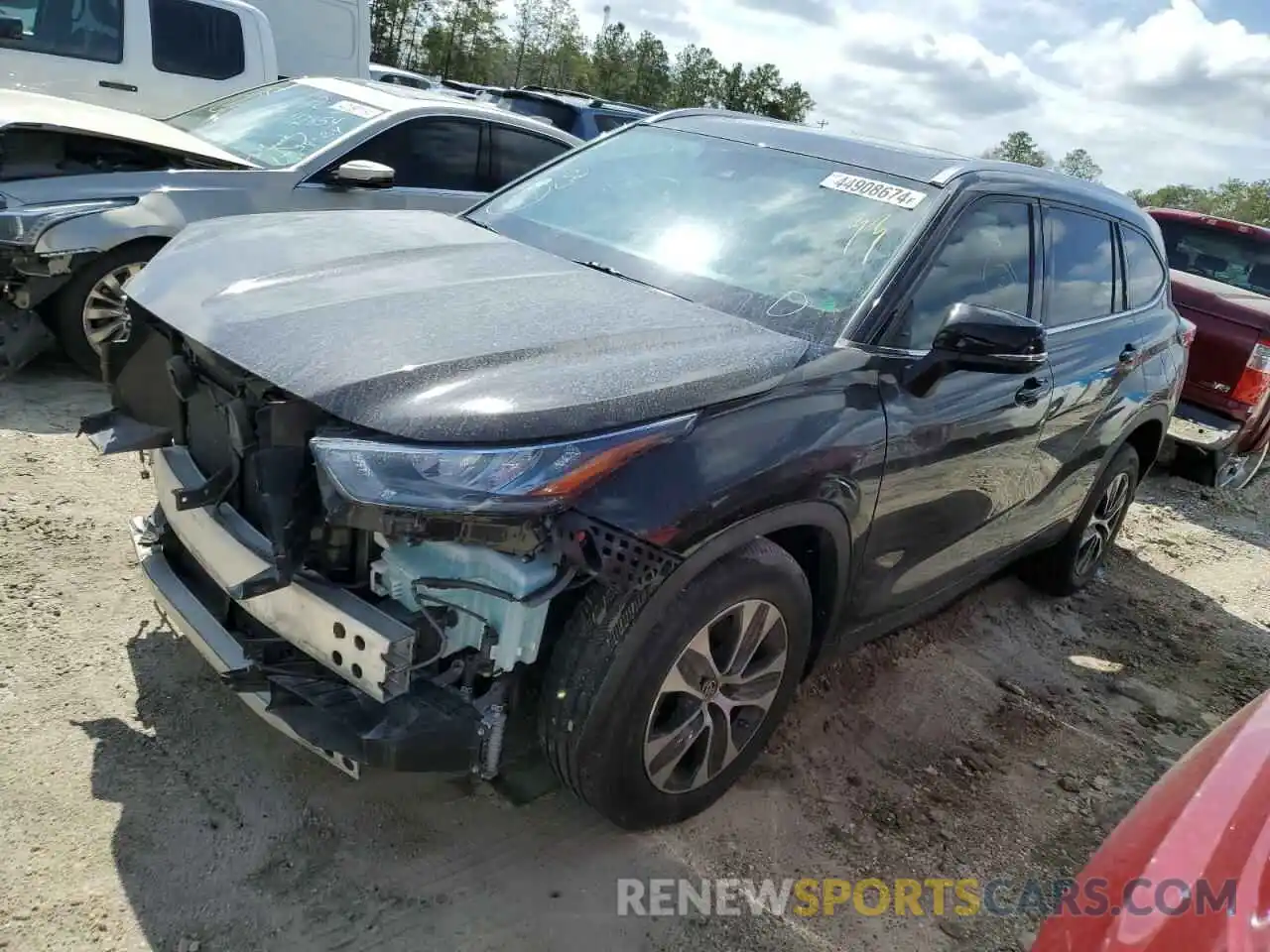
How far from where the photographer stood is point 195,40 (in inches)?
309

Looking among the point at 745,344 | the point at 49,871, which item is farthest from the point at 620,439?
the point at 49,871

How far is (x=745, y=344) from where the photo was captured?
2588mm

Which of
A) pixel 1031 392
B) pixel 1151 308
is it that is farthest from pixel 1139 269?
pixel 1031 392

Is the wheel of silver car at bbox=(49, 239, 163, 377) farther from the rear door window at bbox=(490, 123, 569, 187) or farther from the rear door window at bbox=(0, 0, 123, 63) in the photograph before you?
the rear door window at bbox=(0, 0, 123, 63)

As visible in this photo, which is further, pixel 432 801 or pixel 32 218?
pixel 32 218

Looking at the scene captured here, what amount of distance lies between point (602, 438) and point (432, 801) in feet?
4.09

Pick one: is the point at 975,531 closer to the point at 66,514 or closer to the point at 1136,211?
the point at 1136,211

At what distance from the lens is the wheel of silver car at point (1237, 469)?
6.54 metres

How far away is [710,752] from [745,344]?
111 cm

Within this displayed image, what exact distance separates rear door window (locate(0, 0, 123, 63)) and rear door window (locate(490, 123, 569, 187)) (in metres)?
3.28

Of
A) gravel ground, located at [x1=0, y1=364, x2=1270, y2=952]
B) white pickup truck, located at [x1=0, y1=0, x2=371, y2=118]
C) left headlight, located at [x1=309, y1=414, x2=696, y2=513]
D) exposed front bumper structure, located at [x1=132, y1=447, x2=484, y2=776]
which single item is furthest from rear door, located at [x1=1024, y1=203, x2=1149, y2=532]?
white pickup truck, located at [x1=0, y1=0, x2=371, y2=118]

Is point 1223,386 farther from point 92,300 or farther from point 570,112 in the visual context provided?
point 92,300

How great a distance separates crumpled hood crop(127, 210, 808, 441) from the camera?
6.93ft

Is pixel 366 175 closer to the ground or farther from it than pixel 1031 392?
farther from it
